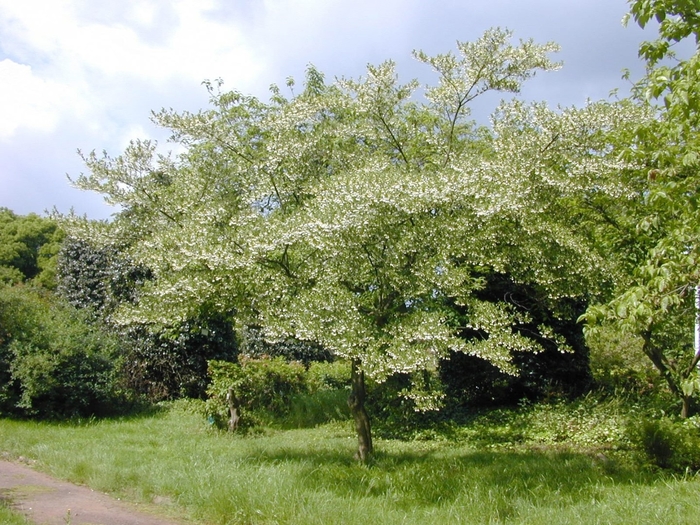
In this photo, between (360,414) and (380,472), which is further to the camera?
(360,414)

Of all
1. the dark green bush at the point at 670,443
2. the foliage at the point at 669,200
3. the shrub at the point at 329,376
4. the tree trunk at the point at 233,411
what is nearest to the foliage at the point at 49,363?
the tree trunk at the point at 233,411

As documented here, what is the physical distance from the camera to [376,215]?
285 inches

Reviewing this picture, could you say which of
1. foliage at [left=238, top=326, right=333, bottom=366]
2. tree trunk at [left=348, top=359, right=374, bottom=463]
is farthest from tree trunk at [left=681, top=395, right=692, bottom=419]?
foliage at [left=238, top=326, right=333, bottom=366]

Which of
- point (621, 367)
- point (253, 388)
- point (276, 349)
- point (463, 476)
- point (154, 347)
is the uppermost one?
point (276, 349)

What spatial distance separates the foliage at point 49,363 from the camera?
1223cm

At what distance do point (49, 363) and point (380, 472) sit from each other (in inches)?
308

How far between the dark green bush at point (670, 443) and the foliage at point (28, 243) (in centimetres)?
3367

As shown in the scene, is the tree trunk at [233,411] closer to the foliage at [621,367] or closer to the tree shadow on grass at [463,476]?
the tree shadow on grass at [463,476]

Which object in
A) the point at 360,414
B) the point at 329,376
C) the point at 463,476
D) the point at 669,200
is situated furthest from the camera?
the point at 329,376

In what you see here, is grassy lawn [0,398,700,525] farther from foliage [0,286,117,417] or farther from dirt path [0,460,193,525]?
foliage [0,286,117,417]

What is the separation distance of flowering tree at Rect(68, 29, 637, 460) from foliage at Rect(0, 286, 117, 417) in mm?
3870

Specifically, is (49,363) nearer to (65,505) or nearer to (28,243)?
(65,505)

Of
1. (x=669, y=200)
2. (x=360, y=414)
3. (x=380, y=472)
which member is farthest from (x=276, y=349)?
(x=669, y=200)

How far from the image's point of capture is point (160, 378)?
1536cm
